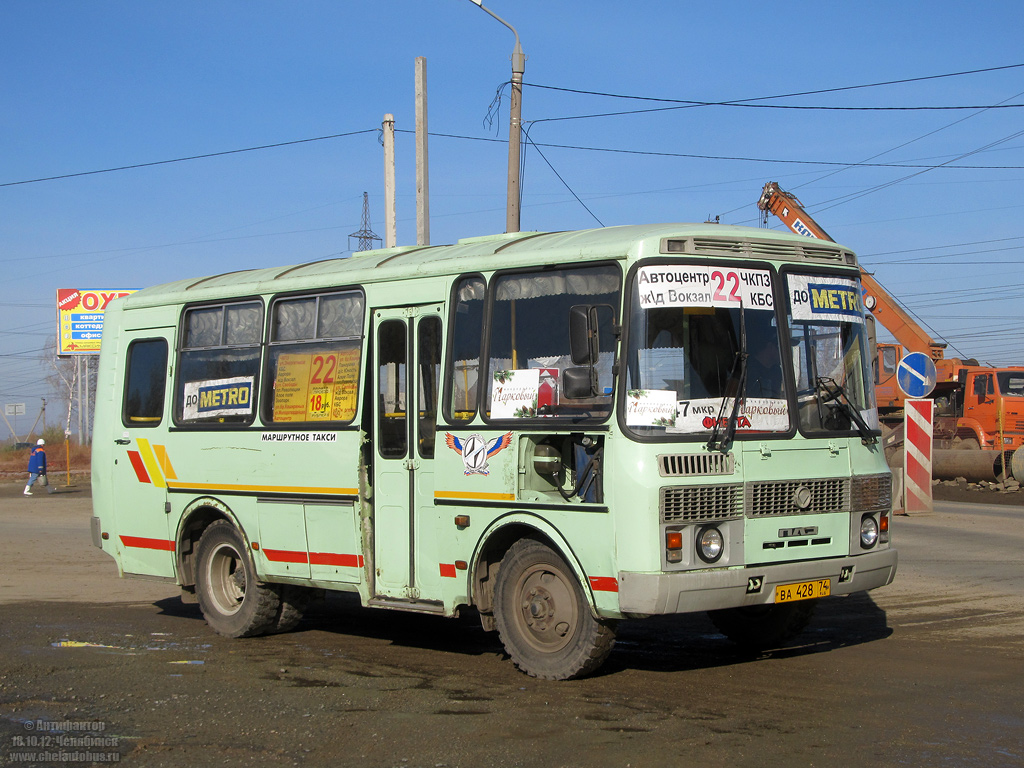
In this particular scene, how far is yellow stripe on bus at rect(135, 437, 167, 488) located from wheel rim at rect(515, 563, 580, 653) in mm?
4361

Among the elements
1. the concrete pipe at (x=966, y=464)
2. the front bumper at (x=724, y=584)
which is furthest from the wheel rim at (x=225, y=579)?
the concrete pipe at (x=966, y=464)

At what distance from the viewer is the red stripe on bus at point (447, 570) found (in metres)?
8.05

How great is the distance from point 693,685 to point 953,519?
13330mm

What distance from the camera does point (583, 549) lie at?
7.14 metres

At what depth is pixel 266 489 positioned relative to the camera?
949 centimetres

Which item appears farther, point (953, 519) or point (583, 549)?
point (953, 519)

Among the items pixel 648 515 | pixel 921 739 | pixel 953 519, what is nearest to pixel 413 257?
pixel 648 515

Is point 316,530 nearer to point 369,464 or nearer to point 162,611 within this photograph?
point 369,464

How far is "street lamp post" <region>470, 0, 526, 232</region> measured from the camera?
18689 mm

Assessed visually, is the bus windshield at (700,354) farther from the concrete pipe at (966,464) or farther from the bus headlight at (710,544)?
the concrete pipe at (966,464)

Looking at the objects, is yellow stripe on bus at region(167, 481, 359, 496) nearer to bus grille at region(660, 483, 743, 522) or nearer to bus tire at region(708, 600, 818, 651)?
bus grille at region(660, 483, 743, 522)

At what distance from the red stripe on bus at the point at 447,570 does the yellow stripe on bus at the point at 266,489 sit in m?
1.06

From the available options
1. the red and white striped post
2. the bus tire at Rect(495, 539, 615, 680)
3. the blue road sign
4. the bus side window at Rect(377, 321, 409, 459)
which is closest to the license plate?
the bus tire at Rect(495, 539, 615, 680)

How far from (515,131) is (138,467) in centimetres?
1023
